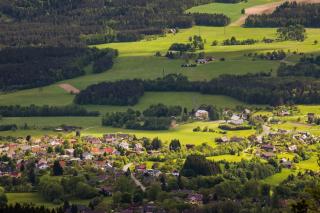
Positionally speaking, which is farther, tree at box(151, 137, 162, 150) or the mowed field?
the mowed field

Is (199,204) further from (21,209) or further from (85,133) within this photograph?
(85,133)

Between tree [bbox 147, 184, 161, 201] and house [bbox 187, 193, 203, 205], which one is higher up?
tree [bbox 147, 184, 161, 201]

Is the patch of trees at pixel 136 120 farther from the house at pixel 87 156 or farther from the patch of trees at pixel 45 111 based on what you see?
the house at pixel 87 156

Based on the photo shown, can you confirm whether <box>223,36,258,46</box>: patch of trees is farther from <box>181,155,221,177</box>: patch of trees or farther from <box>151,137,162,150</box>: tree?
<box>181,155,221,177</box>: patch of trees

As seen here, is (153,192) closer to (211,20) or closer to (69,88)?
(69,88)

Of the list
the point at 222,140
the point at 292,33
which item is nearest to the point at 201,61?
the point at 292,33

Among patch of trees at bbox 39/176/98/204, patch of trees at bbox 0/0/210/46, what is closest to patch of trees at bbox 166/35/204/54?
patch of trees at bbox 0/0/210/46

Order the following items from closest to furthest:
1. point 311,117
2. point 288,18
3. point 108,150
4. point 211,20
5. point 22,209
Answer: point 22,209 < point 108,150 < point 311,117 < point 288,18 < point 211,20
